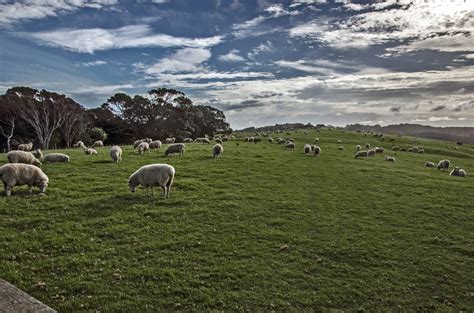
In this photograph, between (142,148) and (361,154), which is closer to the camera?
(142,148)

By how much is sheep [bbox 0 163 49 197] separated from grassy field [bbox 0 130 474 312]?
1.49 ft

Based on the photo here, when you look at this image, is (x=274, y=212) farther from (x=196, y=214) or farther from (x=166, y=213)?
(x=166, y=213)

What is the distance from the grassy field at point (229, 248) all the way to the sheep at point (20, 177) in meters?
0.45

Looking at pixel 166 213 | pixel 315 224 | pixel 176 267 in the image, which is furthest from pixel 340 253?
A: pixel 166 213

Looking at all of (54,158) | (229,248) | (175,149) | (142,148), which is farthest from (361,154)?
(229,248)

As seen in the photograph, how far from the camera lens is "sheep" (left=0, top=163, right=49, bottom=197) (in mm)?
16641

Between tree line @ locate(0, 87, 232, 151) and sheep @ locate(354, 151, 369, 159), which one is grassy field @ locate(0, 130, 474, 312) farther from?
tree line @ locate(0, 87, 232, 151)

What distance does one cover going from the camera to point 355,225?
1772cm

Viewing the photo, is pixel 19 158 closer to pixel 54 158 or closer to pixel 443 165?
pixel 54 158

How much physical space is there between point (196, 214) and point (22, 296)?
1176 cm

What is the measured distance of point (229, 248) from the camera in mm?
13281

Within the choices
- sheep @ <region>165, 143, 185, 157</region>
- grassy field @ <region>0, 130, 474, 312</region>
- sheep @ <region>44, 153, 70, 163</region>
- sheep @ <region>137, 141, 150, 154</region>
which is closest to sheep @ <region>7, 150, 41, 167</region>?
grassy field @ <region>0, 130, 474, 312</region>

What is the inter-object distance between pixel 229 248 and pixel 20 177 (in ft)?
38.2

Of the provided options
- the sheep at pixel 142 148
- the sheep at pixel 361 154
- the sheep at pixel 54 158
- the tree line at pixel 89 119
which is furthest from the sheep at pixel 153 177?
the tree line at pixel 89 119
